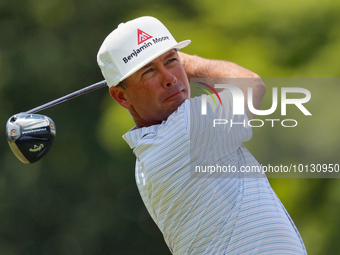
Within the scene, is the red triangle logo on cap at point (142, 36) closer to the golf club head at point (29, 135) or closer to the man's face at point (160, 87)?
the man's face at point (160, 87)

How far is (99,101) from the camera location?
536cm

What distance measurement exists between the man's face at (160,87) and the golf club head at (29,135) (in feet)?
1.44

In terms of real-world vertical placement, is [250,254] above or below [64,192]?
above

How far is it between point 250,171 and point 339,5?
3329mm

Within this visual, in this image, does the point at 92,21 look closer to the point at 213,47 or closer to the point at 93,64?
the point at 93,64

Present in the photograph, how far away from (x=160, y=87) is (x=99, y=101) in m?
3.91

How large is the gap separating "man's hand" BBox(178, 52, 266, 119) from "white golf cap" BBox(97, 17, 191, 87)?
23 cm

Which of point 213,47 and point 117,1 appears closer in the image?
point 213,47

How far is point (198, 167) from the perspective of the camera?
1.41 metres

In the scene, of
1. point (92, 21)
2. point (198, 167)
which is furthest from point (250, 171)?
point (92, 21)

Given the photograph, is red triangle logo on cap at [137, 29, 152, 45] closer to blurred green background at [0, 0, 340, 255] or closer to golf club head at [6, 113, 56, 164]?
golf club head at [6, 113, 56, 164]

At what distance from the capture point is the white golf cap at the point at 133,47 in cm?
151

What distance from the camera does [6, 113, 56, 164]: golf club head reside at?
1786mm

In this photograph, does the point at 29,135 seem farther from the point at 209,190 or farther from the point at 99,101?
the point at 99,101
